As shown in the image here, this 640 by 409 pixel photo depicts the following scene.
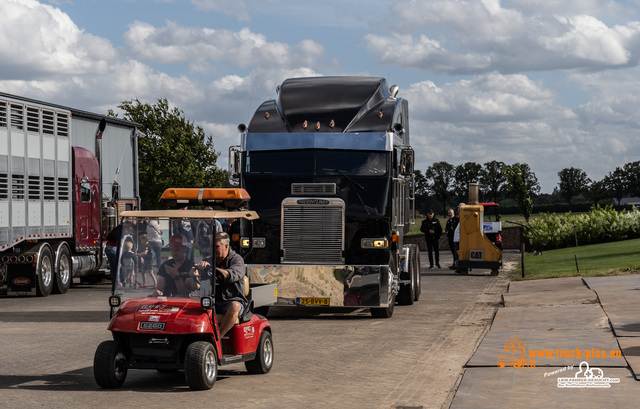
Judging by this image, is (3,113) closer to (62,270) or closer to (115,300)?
(62,270)

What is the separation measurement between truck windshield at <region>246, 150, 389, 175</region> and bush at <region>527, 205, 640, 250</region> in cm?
2581

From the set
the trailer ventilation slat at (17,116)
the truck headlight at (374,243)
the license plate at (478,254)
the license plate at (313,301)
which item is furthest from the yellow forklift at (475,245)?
the trailer ventilation slat at (17,116)

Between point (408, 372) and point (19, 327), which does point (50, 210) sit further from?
point (408, 372)

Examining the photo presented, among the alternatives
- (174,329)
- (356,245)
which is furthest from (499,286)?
(174,329)

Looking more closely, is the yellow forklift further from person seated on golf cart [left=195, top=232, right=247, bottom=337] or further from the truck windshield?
person seated on golf cart [left=195, top=232, right=247, bottom=337]

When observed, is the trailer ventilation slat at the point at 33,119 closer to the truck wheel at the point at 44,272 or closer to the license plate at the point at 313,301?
the truck wheel at the point at 44,272

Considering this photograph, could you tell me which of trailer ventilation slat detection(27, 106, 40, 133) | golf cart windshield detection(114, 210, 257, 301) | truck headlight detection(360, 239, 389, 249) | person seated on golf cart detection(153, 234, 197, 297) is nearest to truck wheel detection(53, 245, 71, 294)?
trailer ventilation slat detection(27, 106, 40, 133)

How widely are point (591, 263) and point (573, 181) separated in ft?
340

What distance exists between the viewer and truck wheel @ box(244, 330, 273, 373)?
10.5 meters

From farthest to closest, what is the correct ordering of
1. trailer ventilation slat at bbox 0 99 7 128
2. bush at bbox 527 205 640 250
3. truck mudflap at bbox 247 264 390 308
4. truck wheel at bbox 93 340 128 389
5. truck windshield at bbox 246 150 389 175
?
bush at bbox 527 205 640 250 < trailer ventilation slat at bbox 0 99 7 128 < truck windshield at bbox 246 150 389 175 < truck mudflap at bbox 247 264 390 308 < truck wheel at bbox 93 340 128 389

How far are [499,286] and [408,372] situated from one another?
13.5 meters

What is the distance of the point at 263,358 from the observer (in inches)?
416

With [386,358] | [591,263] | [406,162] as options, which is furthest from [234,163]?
[591,263]

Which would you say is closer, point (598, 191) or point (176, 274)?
point (176, 274)
